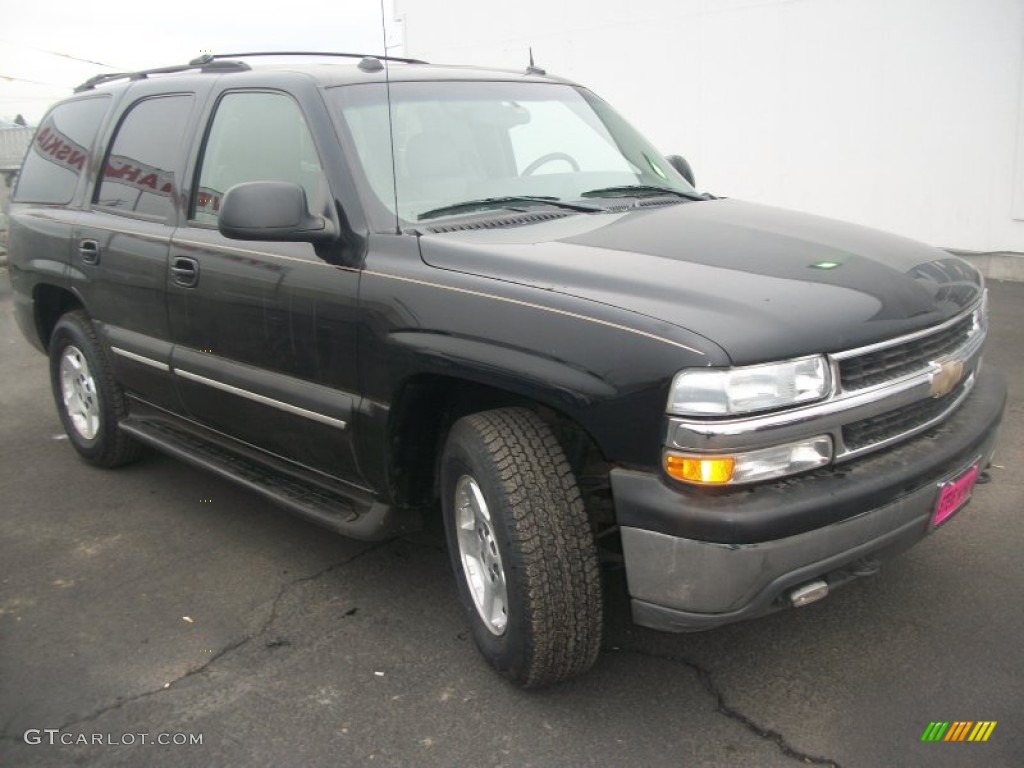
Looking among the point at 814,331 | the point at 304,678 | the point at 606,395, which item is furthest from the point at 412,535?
the point at 814,331

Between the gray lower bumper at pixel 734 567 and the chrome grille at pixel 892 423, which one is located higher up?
the chrome grille at pixel 892 423

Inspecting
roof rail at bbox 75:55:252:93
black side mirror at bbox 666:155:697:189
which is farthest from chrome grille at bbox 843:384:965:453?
roof rail at bbox 75:55:252:93

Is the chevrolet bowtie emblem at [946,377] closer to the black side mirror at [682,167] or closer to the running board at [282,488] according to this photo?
the running board at [282,488]

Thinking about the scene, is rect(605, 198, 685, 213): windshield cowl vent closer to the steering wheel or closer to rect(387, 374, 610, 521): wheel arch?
the steering wheel

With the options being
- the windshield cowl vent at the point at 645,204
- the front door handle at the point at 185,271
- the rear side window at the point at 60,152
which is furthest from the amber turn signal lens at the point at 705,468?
the rear side window at the point at 60,152

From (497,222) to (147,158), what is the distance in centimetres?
197

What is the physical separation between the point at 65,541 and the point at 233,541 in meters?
0.77

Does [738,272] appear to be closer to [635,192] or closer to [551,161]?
[635,192]

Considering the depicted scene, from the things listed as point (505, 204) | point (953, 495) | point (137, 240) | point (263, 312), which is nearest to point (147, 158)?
point (137, 240)

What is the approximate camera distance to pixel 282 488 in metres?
3.71

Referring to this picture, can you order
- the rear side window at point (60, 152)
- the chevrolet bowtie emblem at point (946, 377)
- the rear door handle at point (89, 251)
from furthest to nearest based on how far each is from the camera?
1. the rear side window at point (60, 152)
2. the rear door handle at point (89, 251)
3. the chevrolet bowtie emblem at point (946, 377)

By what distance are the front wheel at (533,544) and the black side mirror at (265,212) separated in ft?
2.93

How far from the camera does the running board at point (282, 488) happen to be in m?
3.34

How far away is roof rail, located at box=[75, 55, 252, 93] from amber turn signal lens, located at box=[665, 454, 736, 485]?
106 inches
